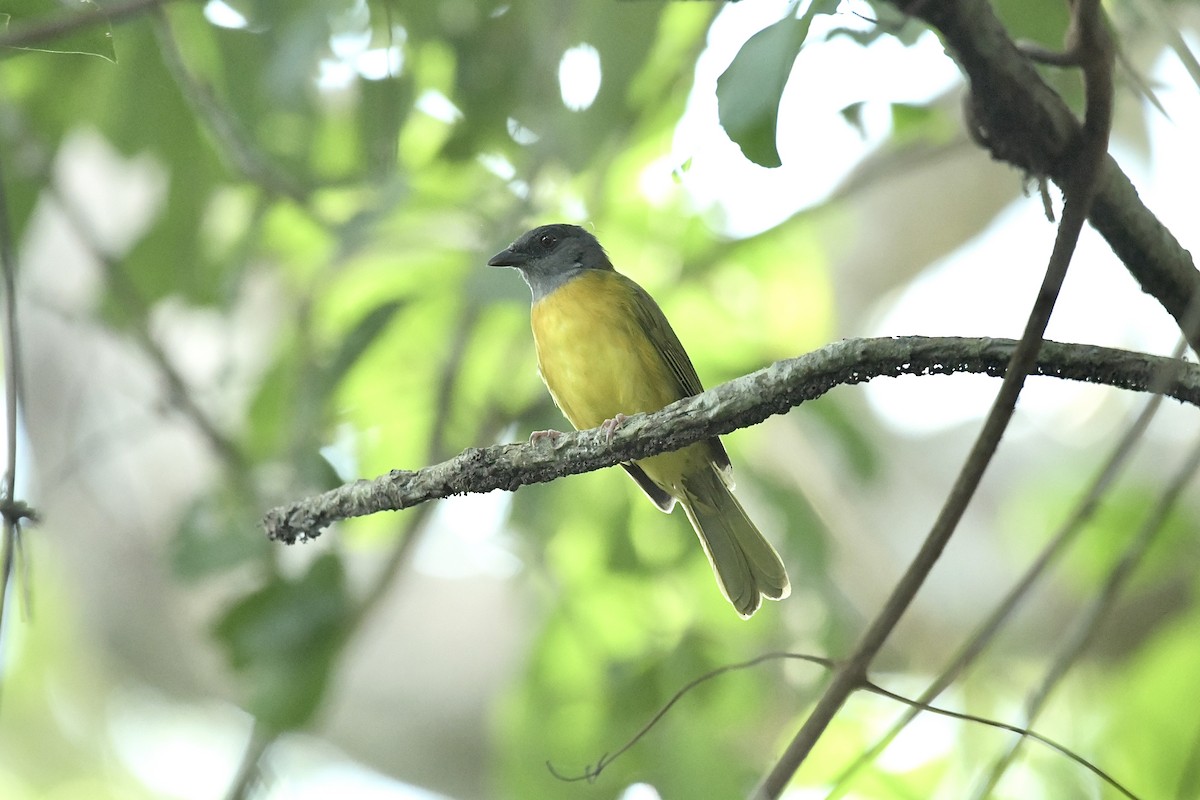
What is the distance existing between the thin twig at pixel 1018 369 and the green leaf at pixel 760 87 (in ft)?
1.16

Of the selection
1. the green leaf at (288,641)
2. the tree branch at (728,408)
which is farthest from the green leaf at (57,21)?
the green leaf at (288,641)

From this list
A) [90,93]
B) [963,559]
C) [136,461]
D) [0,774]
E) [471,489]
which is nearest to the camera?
[471,489]

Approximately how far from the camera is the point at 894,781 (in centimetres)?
397

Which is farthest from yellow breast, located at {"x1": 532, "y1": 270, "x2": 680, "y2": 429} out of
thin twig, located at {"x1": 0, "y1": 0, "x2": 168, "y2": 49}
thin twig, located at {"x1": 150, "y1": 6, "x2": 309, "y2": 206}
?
thin twig, located at {"x1": 0, "y1": 0, "x2": 168, "y2": 49}

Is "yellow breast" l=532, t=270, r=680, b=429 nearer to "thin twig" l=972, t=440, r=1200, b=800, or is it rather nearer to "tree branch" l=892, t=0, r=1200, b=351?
"thin twig" l=972, t=440, r=1200, b=800

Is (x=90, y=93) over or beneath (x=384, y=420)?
over

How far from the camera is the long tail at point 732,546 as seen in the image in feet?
13.8

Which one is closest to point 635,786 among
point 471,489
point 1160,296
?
point 471,489

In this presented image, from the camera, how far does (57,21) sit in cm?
251

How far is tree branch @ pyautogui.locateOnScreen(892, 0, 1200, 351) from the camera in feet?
5.97

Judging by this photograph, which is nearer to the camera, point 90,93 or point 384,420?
point 90,93

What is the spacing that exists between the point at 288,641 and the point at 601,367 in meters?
1.47

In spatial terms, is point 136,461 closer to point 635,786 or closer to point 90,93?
point 90,93

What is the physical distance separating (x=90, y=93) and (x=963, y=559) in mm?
5652
